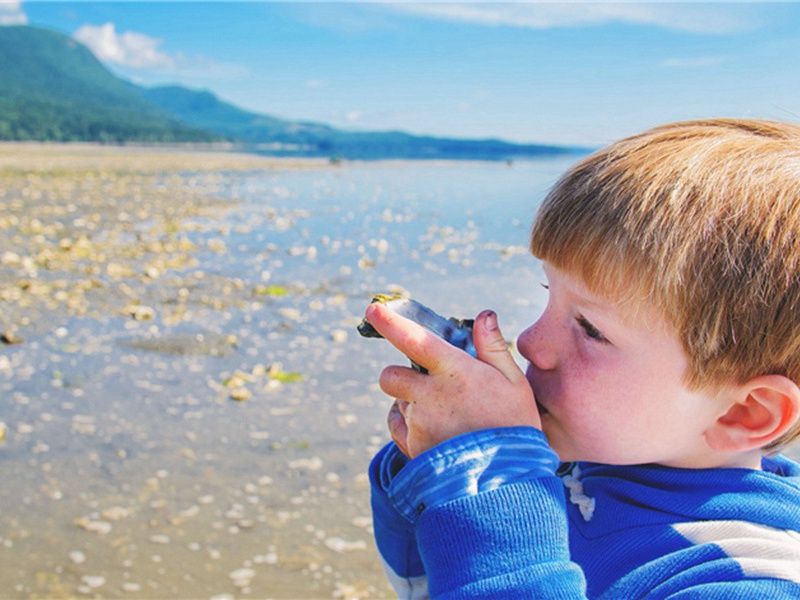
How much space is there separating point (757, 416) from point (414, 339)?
2.52ft

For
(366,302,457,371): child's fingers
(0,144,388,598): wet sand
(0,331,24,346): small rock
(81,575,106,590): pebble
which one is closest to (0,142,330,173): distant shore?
(0,144,388,598): wet sand

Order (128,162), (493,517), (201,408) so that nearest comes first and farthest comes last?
(493,517) → (201,408) → (128,162)

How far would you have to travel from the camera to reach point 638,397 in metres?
1.52

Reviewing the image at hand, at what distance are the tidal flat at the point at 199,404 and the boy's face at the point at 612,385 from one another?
1.95 ft

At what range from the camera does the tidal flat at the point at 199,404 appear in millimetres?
3703

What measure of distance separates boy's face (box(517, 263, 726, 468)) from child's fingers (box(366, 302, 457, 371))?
0.25 m

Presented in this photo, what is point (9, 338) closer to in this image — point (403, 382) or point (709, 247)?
point (403, 382)

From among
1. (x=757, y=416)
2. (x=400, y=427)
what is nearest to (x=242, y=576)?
(x=400, y=427)

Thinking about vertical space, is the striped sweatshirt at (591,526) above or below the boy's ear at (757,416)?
below

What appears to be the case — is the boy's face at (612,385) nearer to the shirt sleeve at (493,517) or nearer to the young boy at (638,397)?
the young boy at (638,397)

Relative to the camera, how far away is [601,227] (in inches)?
60.4

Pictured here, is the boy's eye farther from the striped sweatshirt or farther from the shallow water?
the shallow water

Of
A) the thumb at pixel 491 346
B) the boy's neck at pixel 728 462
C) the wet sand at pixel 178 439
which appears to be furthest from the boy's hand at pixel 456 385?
the wet sand at pixel 178 439

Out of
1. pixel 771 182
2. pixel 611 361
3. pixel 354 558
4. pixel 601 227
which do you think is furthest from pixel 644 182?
pixel 354 558
